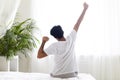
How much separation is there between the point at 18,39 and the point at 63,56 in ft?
3.96

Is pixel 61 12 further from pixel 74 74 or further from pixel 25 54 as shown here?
pixel 74 74

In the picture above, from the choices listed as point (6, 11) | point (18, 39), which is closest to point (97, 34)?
point (18, 39)

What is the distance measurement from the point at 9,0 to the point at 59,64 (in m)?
0.72

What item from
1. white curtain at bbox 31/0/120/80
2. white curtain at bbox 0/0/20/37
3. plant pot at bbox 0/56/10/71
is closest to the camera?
white curtain at bbox 0/0/20/37

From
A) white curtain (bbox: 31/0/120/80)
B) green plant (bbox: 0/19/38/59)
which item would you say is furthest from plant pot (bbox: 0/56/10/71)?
white curtain (bbox: 31/0/120/80)

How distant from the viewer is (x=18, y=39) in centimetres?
316

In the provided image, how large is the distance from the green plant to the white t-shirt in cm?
102

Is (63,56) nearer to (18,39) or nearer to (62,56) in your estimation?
(62,56)

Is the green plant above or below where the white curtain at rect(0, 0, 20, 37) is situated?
below

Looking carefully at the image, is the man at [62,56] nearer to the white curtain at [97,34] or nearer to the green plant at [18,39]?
the green plant at [18,39]

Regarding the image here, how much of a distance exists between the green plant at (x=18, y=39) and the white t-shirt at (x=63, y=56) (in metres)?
1.02

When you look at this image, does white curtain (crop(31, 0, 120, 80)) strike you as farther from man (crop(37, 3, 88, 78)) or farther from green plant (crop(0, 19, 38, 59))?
man (crop(37, 3, 88, 78))

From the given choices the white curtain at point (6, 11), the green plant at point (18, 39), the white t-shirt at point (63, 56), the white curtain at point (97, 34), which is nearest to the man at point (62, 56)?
the white t-shirt at point (63, 56)

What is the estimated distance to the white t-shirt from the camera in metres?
2.11
